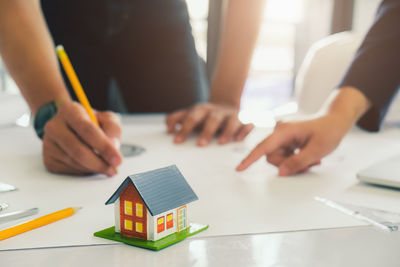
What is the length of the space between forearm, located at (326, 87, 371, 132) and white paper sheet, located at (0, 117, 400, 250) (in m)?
0.07

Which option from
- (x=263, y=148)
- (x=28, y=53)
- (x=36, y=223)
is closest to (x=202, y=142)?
(x=263, y=148)

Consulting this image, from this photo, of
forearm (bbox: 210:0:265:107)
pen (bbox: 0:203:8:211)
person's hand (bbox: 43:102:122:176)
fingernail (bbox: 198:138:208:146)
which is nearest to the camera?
pen (bbox: 0:203:8:211)

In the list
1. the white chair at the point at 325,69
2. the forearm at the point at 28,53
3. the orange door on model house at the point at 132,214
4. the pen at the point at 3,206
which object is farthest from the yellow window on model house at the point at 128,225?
the white chair at the point at 325,69

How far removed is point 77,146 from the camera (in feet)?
2.01

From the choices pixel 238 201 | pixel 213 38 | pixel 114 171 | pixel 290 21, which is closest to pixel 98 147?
pixel 114 171

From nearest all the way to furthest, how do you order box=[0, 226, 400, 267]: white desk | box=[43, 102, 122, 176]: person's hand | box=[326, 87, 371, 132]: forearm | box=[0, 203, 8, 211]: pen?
box=[0, 226, 400, 267]: white desk → box=[0, 203, 8, 211]: pen → box=[43, 102, 122, 176]: person's hand → box=[326, 87, 371, 132]: forearm

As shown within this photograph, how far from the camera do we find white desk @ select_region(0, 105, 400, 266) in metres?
0.36

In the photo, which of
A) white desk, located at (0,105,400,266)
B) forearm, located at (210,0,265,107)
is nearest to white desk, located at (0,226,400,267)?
white desk, located at (0,105,400,266)

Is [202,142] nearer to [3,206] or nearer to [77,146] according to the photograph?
[77,146]

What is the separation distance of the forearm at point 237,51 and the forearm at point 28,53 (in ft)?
1.33

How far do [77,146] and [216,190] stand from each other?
0.67ft

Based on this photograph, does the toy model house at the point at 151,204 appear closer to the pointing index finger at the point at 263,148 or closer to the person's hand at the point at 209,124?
the pointing index finger at the point at 263,148

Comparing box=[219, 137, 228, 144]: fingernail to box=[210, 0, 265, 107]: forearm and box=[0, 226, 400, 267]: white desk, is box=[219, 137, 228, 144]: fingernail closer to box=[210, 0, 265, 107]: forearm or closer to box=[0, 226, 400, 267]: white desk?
box=[210, 0, 265, 107]: forearm

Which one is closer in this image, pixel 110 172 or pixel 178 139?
pixel 110 172
